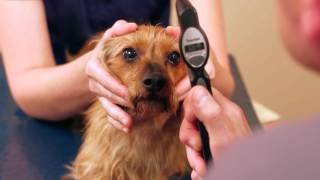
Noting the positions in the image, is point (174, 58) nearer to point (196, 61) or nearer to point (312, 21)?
point (196, 61)

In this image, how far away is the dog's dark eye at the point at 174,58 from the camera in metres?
0.95

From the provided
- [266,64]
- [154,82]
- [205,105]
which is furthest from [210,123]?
[266,64]

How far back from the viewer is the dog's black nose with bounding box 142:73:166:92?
0.87m

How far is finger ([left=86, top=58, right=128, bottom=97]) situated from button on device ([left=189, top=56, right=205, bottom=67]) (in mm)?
242

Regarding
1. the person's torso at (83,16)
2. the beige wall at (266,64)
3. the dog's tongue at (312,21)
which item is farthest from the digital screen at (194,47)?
the beige wall at (266,64)

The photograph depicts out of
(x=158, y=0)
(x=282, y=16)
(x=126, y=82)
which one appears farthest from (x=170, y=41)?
(x=282, y=16)

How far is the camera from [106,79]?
35.8 inches

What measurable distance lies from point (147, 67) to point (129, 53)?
0.08m

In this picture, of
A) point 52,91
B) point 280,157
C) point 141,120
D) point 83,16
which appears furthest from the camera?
point 83,16

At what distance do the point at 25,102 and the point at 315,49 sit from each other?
35.7 inches

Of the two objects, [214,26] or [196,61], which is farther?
[214,26]

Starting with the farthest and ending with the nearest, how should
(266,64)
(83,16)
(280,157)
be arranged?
(266,64) → (83,16) → (280,157)

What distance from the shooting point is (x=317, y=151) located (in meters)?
0.28

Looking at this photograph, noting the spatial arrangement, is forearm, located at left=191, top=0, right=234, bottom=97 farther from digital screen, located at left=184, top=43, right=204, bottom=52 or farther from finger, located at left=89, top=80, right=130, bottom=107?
digital screen, located at left=184, top=43, right=204, bottom=52
